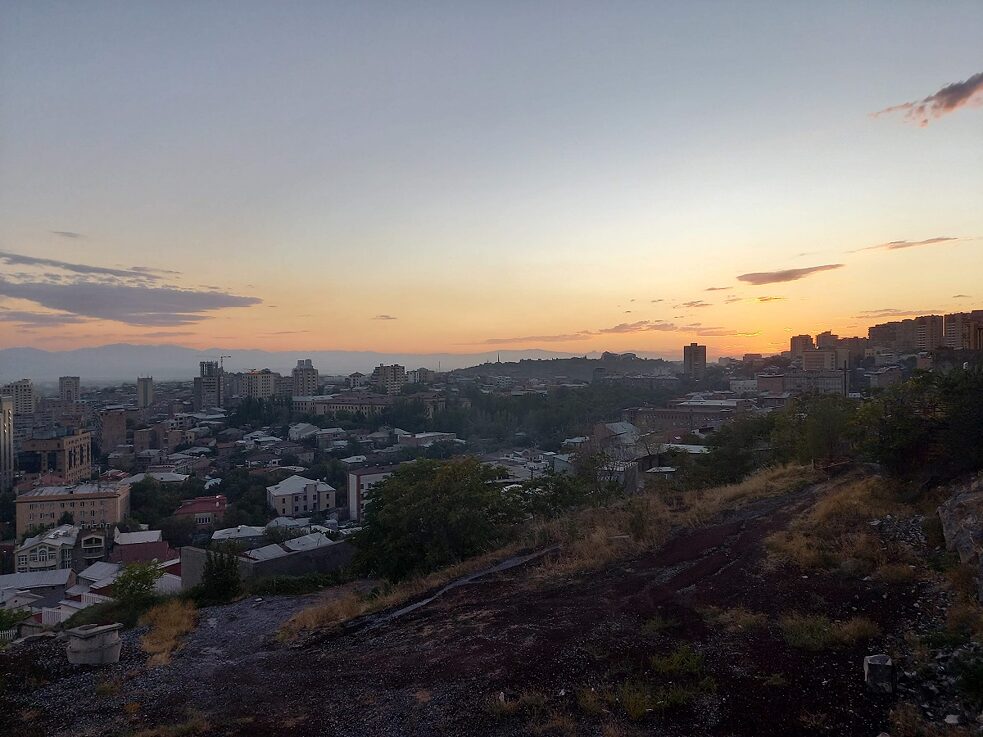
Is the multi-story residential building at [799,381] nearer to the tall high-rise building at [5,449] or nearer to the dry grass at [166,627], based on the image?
the dry grass at [166,627]

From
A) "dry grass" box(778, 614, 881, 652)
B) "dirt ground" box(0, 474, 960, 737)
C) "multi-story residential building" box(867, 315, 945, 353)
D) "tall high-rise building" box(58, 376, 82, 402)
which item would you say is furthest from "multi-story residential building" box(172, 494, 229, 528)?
"tall high-rise building" box(58, 376, 82, 402)

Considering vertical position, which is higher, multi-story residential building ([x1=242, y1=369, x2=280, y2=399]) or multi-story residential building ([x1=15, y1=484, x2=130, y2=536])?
multi-story residential building ([x1=242, y1=369, x2=280, y2=399])

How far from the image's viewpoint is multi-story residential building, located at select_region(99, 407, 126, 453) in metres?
52.1

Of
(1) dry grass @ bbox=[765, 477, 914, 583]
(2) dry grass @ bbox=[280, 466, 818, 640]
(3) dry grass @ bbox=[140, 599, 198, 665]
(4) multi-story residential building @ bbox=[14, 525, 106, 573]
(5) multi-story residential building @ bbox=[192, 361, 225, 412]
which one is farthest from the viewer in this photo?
(5) multi-story residential building @ bbox=[192, 361, 225, 412]

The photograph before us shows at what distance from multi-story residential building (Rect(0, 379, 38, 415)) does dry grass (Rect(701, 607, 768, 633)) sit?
73.9 meters

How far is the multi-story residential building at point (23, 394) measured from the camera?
6150 centimetres

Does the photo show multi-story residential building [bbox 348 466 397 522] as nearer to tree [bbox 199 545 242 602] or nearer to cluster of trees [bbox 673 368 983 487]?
tree [bbox 199 545 242 602]

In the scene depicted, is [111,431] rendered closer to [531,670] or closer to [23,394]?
[23,394]

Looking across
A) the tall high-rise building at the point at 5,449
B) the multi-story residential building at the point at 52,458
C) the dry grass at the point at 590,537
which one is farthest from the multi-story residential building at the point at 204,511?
the dry grass at the point at 590,537

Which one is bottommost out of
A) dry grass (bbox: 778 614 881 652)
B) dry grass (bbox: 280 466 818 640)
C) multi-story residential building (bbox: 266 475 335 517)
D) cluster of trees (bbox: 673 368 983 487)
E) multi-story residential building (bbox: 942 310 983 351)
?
multi-story residential building (bbox: 266 475 335 517)

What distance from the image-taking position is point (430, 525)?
30.9ft

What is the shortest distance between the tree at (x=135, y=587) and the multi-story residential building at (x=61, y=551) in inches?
645

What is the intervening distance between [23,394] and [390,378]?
44493 millimetres

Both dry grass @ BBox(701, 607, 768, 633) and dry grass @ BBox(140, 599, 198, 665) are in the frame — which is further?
dry grass @ BBox(140, 599, 198, 665)
